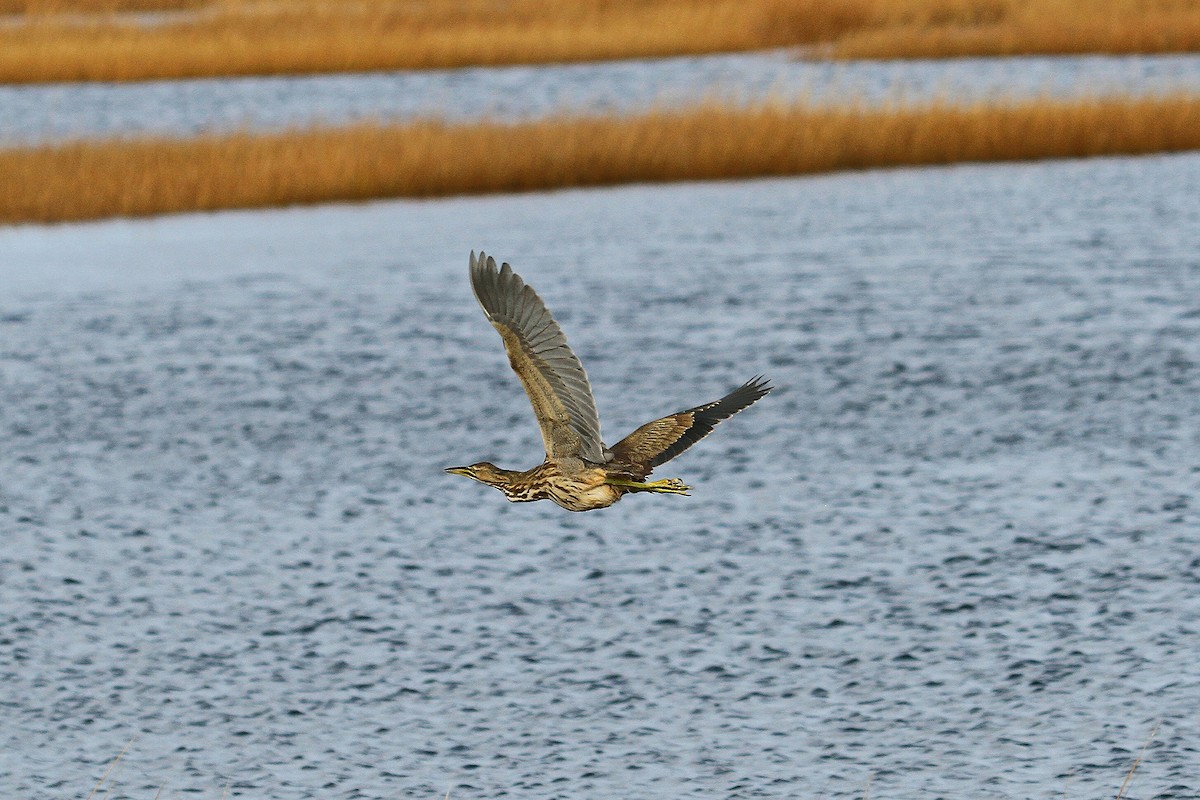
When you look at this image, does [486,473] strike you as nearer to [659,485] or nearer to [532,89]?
[659,485]

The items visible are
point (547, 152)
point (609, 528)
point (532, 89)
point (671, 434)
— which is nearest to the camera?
point (671, 434)

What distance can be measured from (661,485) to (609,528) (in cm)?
790

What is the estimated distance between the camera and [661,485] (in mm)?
3920

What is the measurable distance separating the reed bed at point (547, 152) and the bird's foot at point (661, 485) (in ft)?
57.9

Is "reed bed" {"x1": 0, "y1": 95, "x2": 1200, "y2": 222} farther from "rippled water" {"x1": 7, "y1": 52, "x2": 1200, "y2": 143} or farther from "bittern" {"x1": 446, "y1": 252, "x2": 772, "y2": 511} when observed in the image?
"bittern" {"x1": 446, "y1": 252, "x2": 772, "y2": 511}

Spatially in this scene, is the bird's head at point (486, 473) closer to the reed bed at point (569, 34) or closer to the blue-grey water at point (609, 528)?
the blue-grey water at point (609, 528)

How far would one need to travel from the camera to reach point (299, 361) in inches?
651

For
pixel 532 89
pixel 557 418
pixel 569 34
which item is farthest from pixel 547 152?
pixel 557 418

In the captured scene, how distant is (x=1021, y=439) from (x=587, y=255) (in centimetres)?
795

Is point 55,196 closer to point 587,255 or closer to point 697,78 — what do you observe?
point 587,255

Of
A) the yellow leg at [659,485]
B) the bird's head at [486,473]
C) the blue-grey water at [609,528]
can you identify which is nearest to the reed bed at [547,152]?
the blue-grey water at [609,528]

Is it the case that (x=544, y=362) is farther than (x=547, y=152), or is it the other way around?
(x=547, y=152)

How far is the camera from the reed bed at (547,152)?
2150 cm

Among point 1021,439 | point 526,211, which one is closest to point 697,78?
point 526,211
